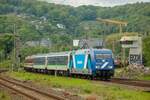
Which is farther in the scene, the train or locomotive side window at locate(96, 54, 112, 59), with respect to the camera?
locomotive side window at locate(96, 54, 112, 59)

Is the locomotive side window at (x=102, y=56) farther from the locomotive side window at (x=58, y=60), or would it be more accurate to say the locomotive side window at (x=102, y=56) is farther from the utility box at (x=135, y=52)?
the locomotive side window at (x=58, y=60)

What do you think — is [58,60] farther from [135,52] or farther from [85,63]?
[85,63]

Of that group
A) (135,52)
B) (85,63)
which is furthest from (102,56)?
(135,52)

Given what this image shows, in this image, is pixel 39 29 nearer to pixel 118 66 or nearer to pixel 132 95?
pixel 118 66

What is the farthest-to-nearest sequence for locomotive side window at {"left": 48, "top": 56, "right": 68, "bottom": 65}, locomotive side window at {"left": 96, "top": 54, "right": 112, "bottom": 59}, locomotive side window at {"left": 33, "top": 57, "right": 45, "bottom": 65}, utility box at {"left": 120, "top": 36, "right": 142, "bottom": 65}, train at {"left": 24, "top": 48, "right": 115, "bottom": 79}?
1. locomotive side window at {"left": 33, "top": 57, "right": 45, "bottom": 65}
2. locomotive side window at {"left": 48, "top": 56, "right": 68, "bottom": 65}
3. utility box at {"left": 120, "top": 36, "right": 142, "bottom": 65}
4. locomotive side window at {"left": 96, "top": 54, "right": 112, "bottom": 59}
5. train at {"left": 24, "top": 48, "right": 115, "bottom": 79}

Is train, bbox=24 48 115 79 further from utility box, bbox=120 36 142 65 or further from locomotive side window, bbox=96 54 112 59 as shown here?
utility box, bbox=120 36 142 65

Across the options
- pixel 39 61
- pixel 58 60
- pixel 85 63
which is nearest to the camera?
pixel 85 63

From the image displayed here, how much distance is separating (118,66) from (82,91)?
52.3m

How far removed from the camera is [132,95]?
86.8 ft

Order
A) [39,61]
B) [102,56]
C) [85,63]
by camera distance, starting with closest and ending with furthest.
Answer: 1. [102,56]
2. [85,63]
3. [39,61]

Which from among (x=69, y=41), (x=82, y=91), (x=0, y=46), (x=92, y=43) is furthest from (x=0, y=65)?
(x=82, y=91)

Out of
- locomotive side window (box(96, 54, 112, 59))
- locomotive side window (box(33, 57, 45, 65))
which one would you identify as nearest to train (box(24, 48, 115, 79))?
locomotive side window (box(96, 54, 112, 59))

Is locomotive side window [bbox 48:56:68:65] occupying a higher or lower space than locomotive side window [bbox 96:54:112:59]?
lower

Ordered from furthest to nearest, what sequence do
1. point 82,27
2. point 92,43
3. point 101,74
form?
1. point 82,27
2. point 92,43
3. point 101,74
